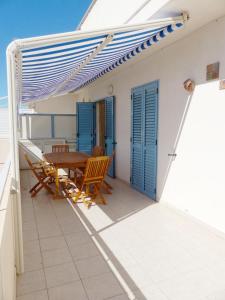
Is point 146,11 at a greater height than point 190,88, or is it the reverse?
point 146,11

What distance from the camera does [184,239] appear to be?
3.87 m

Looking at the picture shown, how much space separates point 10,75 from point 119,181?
5.65 m

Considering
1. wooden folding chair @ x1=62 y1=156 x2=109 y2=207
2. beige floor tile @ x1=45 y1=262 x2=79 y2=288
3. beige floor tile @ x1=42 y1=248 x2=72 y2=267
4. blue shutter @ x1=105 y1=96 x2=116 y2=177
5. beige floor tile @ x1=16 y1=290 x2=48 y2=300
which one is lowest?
beige floor tile @ x1=16 y1=290 x2=48 y2=300

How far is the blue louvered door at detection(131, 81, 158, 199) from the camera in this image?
5812 millimetres

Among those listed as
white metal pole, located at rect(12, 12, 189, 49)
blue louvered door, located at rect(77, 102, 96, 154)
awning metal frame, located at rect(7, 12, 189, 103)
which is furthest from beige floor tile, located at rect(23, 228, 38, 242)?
blue louvered door, located at rect(77, 102, 96, 154)

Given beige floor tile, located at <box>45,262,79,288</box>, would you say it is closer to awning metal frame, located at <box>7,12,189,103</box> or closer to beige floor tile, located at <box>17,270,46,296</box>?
beige floor tile, located at <box>17,270,46,296</box>

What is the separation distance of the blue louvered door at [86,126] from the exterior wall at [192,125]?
389cm

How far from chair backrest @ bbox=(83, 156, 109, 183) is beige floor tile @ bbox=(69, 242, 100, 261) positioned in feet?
6.12

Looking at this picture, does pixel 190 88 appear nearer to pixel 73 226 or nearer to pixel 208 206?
pixel 208 206

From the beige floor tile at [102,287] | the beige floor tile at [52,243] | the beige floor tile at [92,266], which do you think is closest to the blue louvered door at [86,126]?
the beige floor tile at [52,243]

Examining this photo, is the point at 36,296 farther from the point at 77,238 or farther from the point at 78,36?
the point at 78,36

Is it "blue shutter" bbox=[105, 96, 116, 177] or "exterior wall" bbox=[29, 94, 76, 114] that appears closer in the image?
"blue shutter" bbox=[105, 96, 116, 177]

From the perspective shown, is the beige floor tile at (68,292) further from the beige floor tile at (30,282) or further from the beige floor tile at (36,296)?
the beige floor tile at (30,282)

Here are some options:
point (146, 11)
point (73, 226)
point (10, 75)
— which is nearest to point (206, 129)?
point (146, 11)
